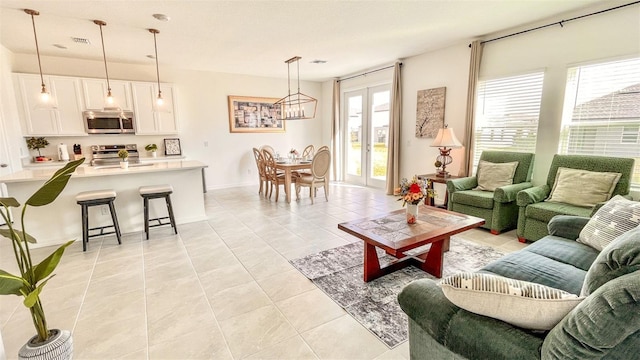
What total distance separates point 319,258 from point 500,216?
231 cm

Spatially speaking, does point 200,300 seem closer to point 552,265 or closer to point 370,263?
point 370,263

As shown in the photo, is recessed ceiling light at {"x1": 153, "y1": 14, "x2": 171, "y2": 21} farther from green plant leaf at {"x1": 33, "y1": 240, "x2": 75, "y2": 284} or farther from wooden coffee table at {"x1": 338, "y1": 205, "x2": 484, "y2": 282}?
wooden coffee table at {"x1": 338, "y1": 205, "x2": 484, "y2": 282}

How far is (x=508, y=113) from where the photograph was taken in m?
4.12

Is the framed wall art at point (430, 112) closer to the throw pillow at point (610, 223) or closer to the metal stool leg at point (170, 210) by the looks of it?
the throw pillow at point (610, 223)

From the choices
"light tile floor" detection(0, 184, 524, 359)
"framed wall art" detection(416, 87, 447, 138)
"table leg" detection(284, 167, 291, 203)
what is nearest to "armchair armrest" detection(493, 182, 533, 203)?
"light tile floor" detection(0, 184, 524, 359)

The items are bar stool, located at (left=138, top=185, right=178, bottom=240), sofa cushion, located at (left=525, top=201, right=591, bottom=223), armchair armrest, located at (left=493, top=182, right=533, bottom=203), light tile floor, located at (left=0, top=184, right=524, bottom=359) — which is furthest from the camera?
bar stool, located at (left=138, top=185, right=178, bottom=240)

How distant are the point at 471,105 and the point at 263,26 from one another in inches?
125

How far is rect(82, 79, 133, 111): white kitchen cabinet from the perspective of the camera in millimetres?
5195

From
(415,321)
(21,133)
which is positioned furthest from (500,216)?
(21,133)

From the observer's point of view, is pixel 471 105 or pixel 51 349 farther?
A: pixel 471 105

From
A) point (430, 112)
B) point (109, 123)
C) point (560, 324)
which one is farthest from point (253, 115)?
point (560, 324)

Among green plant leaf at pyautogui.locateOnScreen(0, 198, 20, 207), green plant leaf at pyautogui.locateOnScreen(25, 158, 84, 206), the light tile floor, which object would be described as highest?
green plant leaf at pyautogui.locateOnScreen(25, 158, 84, 206)

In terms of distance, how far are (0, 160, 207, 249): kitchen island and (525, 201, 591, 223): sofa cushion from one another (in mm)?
4140

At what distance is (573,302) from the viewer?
100 centimetres
